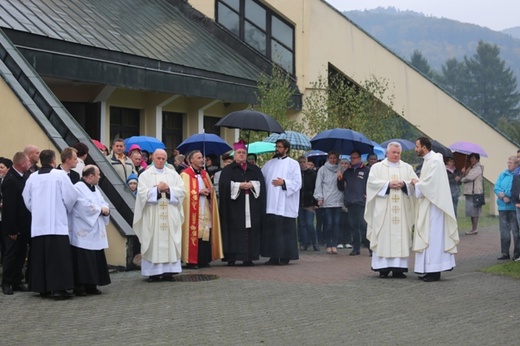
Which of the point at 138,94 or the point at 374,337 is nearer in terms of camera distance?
the point at 374,337

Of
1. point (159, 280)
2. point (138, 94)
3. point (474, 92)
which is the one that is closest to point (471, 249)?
point (159, 280)

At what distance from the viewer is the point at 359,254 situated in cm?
1956

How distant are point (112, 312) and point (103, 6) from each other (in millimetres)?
16549

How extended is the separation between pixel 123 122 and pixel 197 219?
34.6 ft

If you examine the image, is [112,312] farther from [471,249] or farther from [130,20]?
[130,20]

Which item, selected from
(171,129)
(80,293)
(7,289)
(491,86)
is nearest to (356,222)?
(80,293)

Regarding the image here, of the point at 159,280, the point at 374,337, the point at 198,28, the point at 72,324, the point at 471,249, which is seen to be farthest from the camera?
the point at 198,28

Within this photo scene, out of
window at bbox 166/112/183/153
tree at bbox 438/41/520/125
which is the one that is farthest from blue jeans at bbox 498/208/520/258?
tree at bbox 438/41/520/125

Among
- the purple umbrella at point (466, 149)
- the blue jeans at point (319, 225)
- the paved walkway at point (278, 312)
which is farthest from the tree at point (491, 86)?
the paved walkway at point (278, 312)

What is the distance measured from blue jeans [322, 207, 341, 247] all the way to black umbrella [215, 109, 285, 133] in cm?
329

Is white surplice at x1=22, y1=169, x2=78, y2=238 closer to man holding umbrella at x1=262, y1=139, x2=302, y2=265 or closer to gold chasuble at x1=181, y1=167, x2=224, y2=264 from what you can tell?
gold chasuble at x1=181, y1=167, x2=224, y2=264

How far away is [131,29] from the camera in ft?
86.8

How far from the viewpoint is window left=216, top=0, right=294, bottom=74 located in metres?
32.2

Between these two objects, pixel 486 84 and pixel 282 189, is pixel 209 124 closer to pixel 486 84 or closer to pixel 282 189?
pixel 282 189
